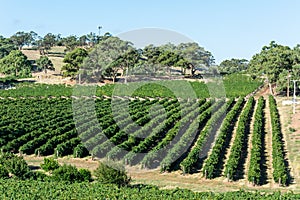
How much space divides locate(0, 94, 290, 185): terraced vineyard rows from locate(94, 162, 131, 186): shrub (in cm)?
553

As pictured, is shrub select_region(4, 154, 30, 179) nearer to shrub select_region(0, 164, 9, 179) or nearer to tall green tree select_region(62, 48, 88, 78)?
shrub select_region(0, 164, 9, 179)

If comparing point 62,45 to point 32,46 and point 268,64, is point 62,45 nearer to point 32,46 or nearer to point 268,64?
point 32,46

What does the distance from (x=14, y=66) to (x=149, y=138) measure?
6725 cm

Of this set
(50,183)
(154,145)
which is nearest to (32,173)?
(50,183)

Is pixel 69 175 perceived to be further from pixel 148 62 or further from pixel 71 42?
pixel 71 42

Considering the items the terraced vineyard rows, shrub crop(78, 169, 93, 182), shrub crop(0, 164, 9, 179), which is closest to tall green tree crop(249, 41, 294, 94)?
the terraced vineyard rows

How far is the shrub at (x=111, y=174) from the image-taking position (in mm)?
22172

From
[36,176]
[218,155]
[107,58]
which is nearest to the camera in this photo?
[36,176]

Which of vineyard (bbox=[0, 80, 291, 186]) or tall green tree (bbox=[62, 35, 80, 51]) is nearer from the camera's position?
vineyard (bbox=[0, 80, 291, 186])

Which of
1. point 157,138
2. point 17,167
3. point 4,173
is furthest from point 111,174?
point 157,138

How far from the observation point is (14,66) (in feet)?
309

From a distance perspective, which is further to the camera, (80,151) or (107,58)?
(107,58)

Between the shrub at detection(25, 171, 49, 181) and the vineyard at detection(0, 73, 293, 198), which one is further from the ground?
the vineyard at detection(0, 73, 293, 198)

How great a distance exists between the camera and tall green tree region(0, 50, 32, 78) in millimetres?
93938
